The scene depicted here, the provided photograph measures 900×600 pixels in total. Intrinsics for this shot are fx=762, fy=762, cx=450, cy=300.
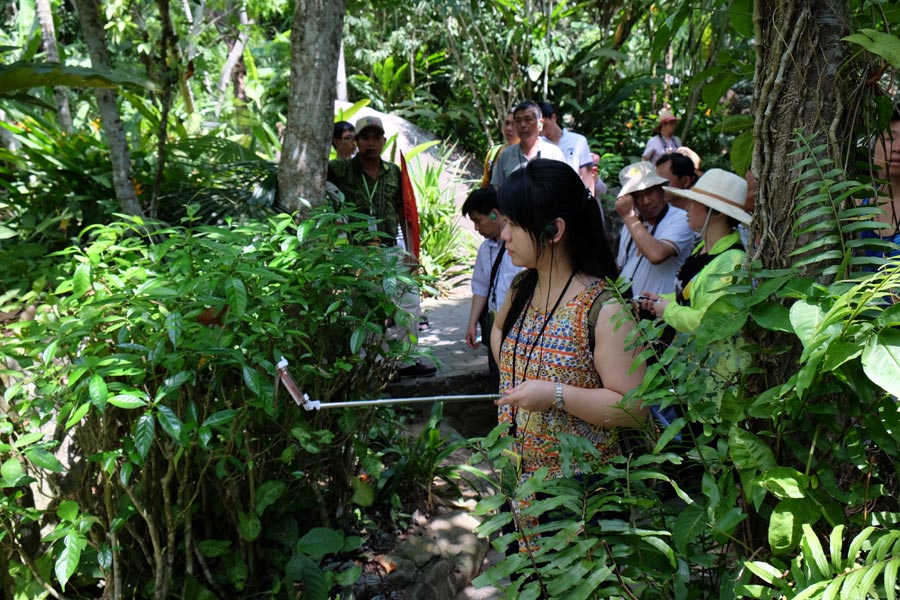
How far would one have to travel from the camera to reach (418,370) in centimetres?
522

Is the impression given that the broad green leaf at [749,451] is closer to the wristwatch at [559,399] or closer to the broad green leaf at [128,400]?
the wristwatch at [559,399]

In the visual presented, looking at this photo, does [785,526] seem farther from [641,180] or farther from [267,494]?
[641,180]

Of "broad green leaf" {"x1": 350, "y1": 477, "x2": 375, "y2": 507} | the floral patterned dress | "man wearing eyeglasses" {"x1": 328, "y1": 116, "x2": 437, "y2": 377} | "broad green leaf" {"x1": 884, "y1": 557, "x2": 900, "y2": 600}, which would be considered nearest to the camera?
"broad green leaf" {"x1": 884, "y1": 557, "x2": 900, "y2": 600}

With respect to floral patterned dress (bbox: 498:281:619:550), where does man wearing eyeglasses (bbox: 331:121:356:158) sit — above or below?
above

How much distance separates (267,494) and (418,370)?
248cm

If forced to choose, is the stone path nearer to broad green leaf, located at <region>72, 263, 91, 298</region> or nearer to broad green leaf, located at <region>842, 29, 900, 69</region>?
broad green leaf, located at <region>72, 263, 91, 298</region>

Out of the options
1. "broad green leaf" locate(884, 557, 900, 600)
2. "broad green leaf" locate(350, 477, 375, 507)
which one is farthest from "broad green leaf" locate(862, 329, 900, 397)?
"broad green leaf" locate(350, 477, 375, 507)

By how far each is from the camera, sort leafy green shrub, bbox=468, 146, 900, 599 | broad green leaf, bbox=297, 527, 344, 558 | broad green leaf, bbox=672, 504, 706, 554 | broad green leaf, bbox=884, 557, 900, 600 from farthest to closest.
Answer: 1. broad green leaf, bbox=297, 527, 344, 558
2. broad green leaf, bbox=672, 504, 706, 554
3. leafy green shrub, bbox=468, 146, 900, 599
4. broad green leaf, bbox=884, 557, 900, 600

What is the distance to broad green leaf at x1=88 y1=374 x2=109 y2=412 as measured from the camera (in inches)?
84.0

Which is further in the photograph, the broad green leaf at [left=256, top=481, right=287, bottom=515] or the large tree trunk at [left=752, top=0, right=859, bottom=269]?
the broad green leaf at [left=256, top=481, right=287, bottom=515]

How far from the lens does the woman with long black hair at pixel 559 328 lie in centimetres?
207

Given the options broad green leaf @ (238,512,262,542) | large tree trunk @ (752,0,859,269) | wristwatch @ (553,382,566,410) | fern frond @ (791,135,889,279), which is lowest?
broad green leaf @ (238,512,262,542)

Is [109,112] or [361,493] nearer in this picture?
[361,493]

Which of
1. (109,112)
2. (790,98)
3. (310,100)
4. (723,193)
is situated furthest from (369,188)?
(790,98)
